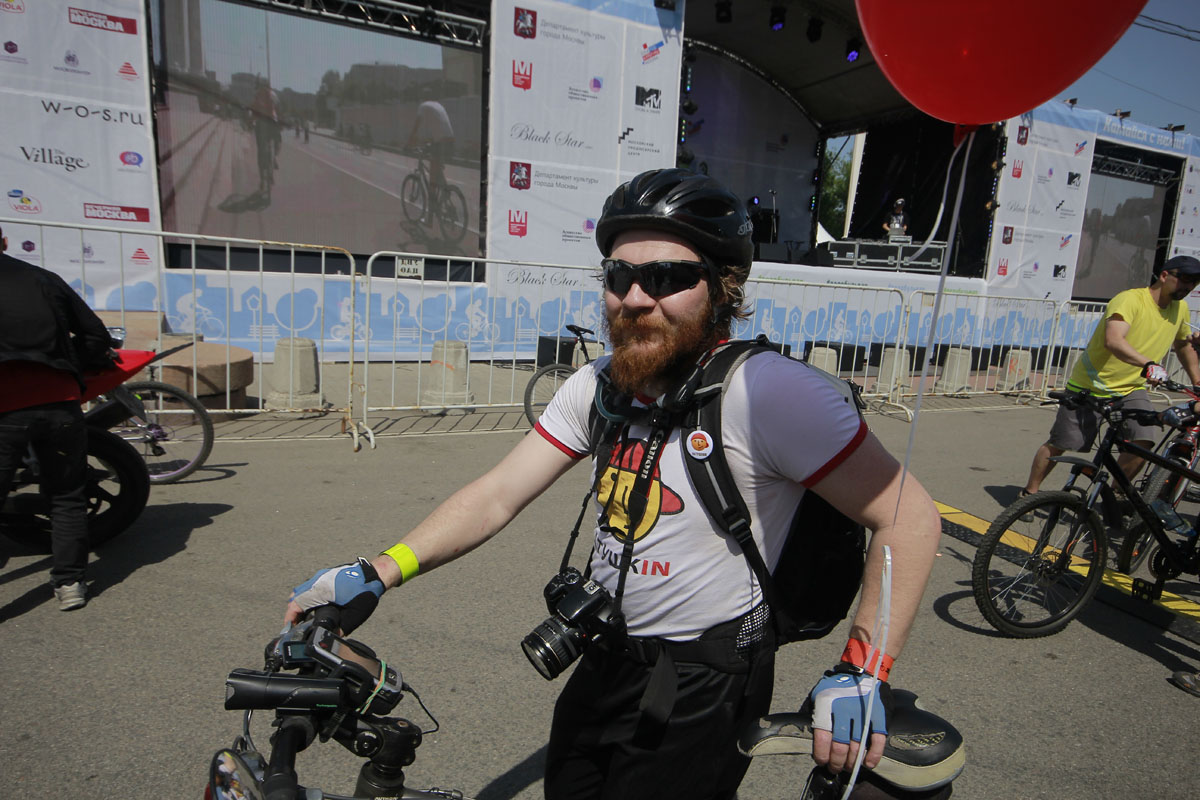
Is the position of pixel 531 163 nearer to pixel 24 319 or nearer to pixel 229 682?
pixel 24 319

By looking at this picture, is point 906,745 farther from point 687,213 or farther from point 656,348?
point 687,213

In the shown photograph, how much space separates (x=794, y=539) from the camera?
150 cm

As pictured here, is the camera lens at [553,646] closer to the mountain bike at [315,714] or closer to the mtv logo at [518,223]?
the mountain bike at [315,714]

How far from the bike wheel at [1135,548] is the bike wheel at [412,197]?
401 inches

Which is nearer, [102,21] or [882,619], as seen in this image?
[882,619]

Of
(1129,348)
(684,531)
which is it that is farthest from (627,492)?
(1129,348)

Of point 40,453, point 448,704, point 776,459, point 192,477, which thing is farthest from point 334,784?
point 192,477

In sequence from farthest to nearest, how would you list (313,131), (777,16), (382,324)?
(777,16) → (382,324) → (313,131)

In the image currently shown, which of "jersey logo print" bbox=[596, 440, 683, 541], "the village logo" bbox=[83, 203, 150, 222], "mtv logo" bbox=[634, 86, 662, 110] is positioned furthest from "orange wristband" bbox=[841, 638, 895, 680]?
"mtv logo" bbox=[634, 86, 662, 110]

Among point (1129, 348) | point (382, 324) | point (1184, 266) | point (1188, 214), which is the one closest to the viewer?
point (1184, 266)

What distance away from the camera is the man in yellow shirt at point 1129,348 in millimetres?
4922

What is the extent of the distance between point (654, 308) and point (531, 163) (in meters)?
10.7

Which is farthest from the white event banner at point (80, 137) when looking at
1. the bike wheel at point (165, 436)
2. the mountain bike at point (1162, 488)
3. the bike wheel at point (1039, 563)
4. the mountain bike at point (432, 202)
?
the mountain bike at point (1162, 488)

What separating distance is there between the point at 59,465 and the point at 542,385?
15.7 ft
